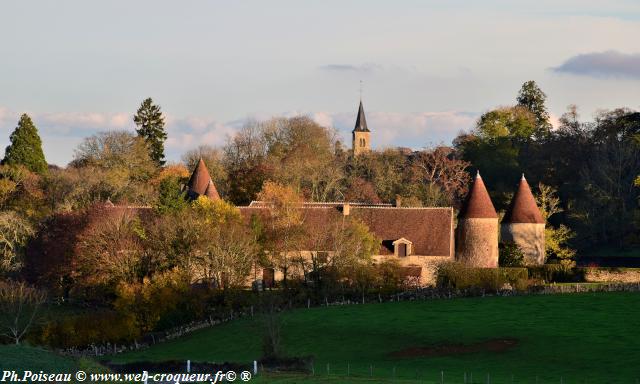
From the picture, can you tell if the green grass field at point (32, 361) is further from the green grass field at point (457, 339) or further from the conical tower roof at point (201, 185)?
the conical tower roof at point (201, 185)

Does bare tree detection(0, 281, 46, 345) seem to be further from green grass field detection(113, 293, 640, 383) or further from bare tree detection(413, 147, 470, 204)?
bare tree detection(413, 147, 470, 204)

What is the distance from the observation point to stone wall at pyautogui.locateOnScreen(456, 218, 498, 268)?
78.2m

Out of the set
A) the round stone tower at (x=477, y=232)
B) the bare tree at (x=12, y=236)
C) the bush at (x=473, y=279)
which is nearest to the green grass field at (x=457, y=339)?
the bush at (x=473, y=279)

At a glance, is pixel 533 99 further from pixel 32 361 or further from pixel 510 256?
pixel 32 361

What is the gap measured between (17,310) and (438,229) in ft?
95.3

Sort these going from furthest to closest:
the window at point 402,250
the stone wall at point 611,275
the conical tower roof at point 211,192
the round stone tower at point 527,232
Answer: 1. the conical tower roof at point 211,192
2. the round stone tower at point 527,232
3. the window at point 402,250
4. the stone wall at point 611,275

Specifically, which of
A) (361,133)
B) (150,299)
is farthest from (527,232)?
(361,133)

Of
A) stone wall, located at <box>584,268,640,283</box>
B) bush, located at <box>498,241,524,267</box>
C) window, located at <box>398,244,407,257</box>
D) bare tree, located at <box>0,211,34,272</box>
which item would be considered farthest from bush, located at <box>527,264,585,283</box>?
bare tree, located at <box>0,211,34,272</box>

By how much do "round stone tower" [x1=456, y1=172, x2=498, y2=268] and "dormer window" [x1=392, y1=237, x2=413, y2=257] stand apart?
3459 mm

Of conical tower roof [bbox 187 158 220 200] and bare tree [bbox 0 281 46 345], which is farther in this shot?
conical tower roof [bbox 187 158 220 200]

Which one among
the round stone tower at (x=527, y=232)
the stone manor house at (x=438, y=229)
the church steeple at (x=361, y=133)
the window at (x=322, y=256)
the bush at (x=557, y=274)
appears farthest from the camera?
the church steeple at (x=361, y=133)

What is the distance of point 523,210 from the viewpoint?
3275 inches

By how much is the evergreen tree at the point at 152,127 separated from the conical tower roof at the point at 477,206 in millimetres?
46097

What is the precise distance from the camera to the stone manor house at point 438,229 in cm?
7719
